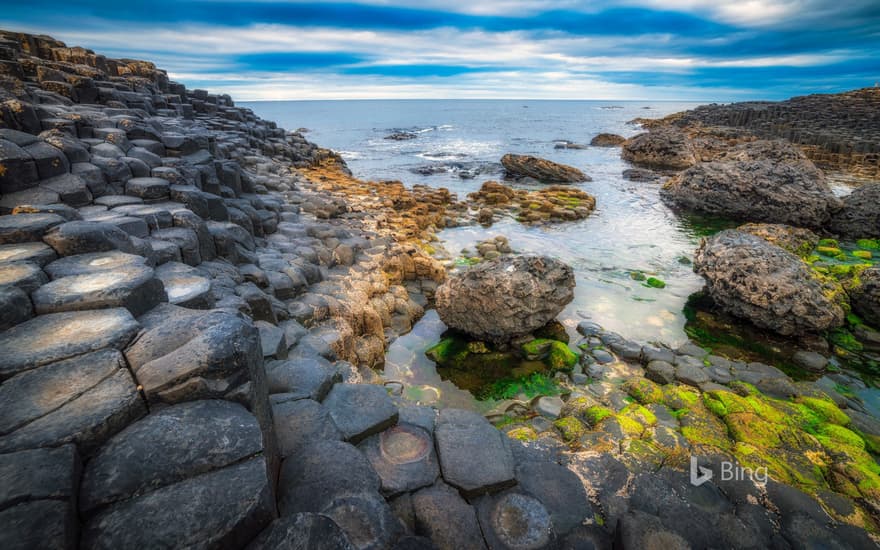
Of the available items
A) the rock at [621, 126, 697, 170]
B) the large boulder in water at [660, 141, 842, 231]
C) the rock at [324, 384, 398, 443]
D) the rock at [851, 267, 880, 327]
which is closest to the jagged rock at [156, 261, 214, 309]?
the rock at [324, 384, 398, 443]

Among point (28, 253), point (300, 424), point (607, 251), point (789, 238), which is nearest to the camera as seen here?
point (300, 424)

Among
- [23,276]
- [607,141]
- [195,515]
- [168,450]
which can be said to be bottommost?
[607,141]

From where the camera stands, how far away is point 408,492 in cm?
314

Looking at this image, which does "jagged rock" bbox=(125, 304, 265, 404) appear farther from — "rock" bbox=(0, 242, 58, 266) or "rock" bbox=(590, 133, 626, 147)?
"rock" bbox=(590, 133, 626, 147)

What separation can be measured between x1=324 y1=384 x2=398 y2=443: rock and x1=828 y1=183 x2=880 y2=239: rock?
1833cm

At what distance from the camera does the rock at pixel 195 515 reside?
1.75 meters

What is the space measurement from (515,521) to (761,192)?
1868 cm

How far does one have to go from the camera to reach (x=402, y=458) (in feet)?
11.3

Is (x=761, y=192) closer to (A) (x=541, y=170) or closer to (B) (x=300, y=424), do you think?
(A) (x=541, y=170)

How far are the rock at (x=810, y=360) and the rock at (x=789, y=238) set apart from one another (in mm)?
6144

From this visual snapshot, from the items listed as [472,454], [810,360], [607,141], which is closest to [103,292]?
[472,454]

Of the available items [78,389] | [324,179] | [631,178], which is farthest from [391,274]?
[631,178]

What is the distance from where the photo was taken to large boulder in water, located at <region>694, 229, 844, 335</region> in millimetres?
7566

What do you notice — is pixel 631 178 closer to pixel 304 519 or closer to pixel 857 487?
pixel 857 487
